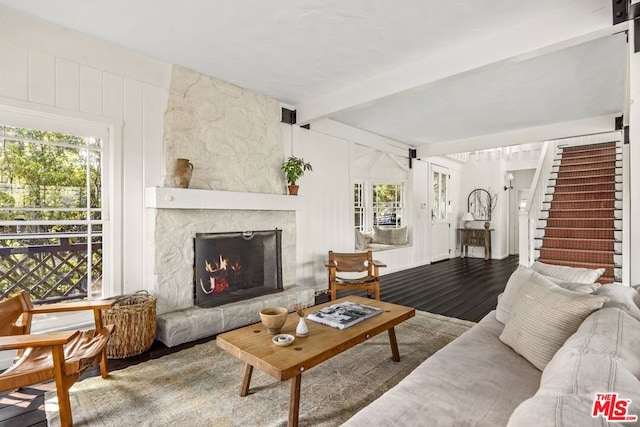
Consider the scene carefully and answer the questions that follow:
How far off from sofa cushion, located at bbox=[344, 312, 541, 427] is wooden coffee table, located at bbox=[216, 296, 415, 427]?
49 centimetres

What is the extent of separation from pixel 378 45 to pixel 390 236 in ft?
14.2

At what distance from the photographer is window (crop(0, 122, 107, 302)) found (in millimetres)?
2441

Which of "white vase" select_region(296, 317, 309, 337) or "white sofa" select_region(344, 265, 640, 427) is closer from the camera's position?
"white sofa" select_region(344, 265, 640, 427)

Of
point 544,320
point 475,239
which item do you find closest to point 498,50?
point 544,320

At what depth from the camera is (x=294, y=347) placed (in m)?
1.83

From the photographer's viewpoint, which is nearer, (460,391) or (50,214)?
(460,391)

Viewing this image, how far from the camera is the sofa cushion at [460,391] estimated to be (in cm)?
116

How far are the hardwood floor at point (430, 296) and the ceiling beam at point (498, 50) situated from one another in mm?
2507

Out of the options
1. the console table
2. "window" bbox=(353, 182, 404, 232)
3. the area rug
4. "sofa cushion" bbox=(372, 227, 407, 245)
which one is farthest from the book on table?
the console table

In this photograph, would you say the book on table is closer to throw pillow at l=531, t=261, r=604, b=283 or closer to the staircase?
throw pillow at l=531, t=261, r=604, b=283

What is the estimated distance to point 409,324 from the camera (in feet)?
10.7

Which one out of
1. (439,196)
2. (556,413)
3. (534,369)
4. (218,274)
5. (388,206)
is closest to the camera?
(556,413)

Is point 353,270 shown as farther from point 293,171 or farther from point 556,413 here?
point 556,413

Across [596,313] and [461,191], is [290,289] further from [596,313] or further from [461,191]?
[461,191]
